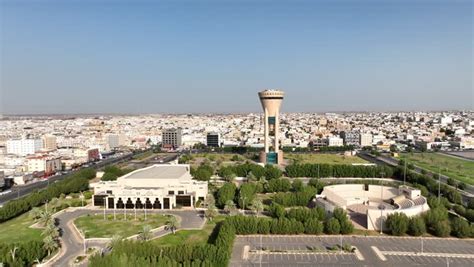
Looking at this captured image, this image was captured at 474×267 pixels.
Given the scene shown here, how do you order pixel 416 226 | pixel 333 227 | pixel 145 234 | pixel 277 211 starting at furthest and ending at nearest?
1. pixel 277 211
2. pixel 333 227
3. pixel 416 226
4. pixel 145 234

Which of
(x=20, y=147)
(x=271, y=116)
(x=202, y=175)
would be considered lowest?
(x=202, y=175)

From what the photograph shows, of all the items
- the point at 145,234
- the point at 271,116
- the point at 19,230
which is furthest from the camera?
the point at 271,116

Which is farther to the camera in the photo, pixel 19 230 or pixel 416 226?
pixel 19 230

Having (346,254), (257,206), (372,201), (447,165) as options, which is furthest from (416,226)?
(447,165)

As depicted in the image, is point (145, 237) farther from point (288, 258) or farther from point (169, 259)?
point (288, 258)

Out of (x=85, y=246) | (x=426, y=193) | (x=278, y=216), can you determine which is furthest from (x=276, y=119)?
(x=85, y=246)

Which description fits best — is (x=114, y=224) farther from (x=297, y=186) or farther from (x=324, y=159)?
(x=324, y=159)

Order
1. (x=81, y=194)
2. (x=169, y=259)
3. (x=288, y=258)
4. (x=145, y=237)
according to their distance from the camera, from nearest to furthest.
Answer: (x=169, y=259), (x=288, y=258), (x=145, y=237), (x=81, y=194)
